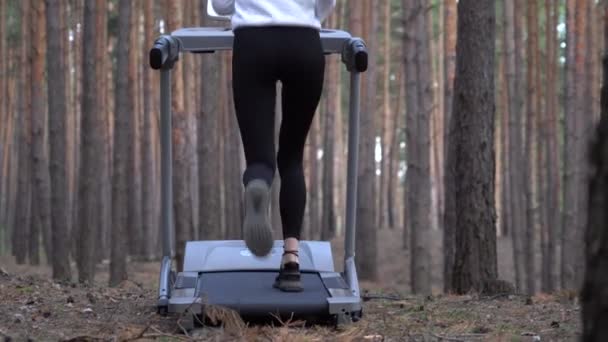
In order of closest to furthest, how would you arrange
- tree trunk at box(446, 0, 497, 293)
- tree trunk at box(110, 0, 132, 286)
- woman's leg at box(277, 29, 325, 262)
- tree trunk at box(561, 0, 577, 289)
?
woman's leg at box(277, 29, 325, 262), tree trunk at box(446, 0, 497, 293), tree trunk at box(110, 0, 132, 286), tree trunk at box(561, 0, 577, 289)

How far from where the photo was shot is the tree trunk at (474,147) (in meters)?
6.57

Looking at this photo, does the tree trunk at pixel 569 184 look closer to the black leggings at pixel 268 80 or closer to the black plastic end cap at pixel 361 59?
the black plastic end cap at pixel 361 59

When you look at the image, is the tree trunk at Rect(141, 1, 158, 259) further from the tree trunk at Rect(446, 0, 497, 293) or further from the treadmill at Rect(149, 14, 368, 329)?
the treadmill at Rect(149, 14, 368, 329)

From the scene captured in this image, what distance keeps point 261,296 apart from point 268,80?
0.95 meters

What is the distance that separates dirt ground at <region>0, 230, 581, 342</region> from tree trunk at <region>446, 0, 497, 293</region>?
0.82 meters

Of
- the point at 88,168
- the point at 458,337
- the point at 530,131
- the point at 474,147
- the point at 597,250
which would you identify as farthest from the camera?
the point at 530,131

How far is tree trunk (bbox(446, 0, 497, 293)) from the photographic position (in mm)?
6574

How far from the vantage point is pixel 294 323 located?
3789 mm

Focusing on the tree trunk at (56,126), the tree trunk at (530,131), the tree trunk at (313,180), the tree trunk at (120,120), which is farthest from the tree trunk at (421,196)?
the tree trunk at (313,180)

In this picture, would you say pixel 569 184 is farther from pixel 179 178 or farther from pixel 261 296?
pixel 261 296

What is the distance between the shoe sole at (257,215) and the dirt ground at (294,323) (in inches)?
14.6

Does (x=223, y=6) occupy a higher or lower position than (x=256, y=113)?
higher

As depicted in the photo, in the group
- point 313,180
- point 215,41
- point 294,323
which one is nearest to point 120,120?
point 215,41

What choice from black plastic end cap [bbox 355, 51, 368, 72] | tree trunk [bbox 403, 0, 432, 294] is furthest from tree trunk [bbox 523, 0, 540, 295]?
black plastic end cap [bbox 355, 51, 368, 72]
